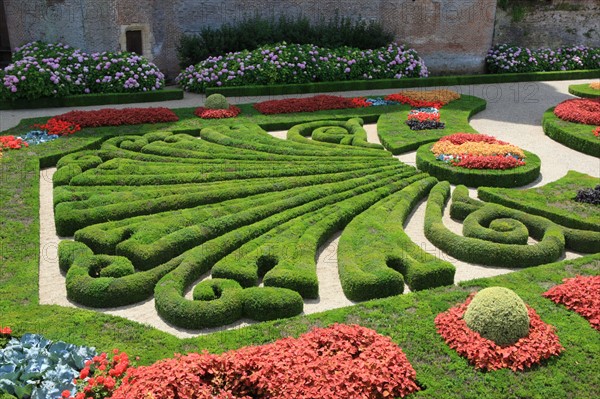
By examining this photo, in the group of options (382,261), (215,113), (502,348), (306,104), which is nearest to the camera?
(502,348)

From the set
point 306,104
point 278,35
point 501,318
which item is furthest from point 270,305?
point 278,35

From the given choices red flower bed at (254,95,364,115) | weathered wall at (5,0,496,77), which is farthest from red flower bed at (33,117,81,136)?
weathered wall at (5,0,496,77)

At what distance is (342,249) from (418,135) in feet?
22.8

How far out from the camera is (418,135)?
16.0 m

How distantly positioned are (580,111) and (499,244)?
9.79 meters

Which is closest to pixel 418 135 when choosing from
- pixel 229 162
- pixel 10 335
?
pixel 229 162

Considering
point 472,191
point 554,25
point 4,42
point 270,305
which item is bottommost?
point 472,191

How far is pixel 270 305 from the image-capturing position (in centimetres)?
827

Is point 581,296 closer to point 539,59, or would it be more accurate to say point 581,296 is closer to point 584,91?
point 584,91

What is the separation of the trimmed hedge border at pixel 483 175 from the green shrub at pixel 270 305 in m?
6.01

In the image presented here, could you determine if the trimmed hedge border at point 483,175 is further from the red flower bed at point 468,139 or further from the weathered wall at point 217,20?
the weathered wall at point 217,20

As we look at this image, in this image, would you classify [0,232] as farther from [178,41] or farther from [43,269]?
[178,41]

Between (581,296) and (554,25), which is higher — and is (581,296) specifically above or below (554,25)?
below

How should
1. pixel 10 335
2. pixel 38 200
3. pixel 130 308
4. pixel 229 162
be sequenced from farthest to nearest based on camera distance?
pixel 229 162
pixel 38 200
pixel 130 308
pixel 10 335
